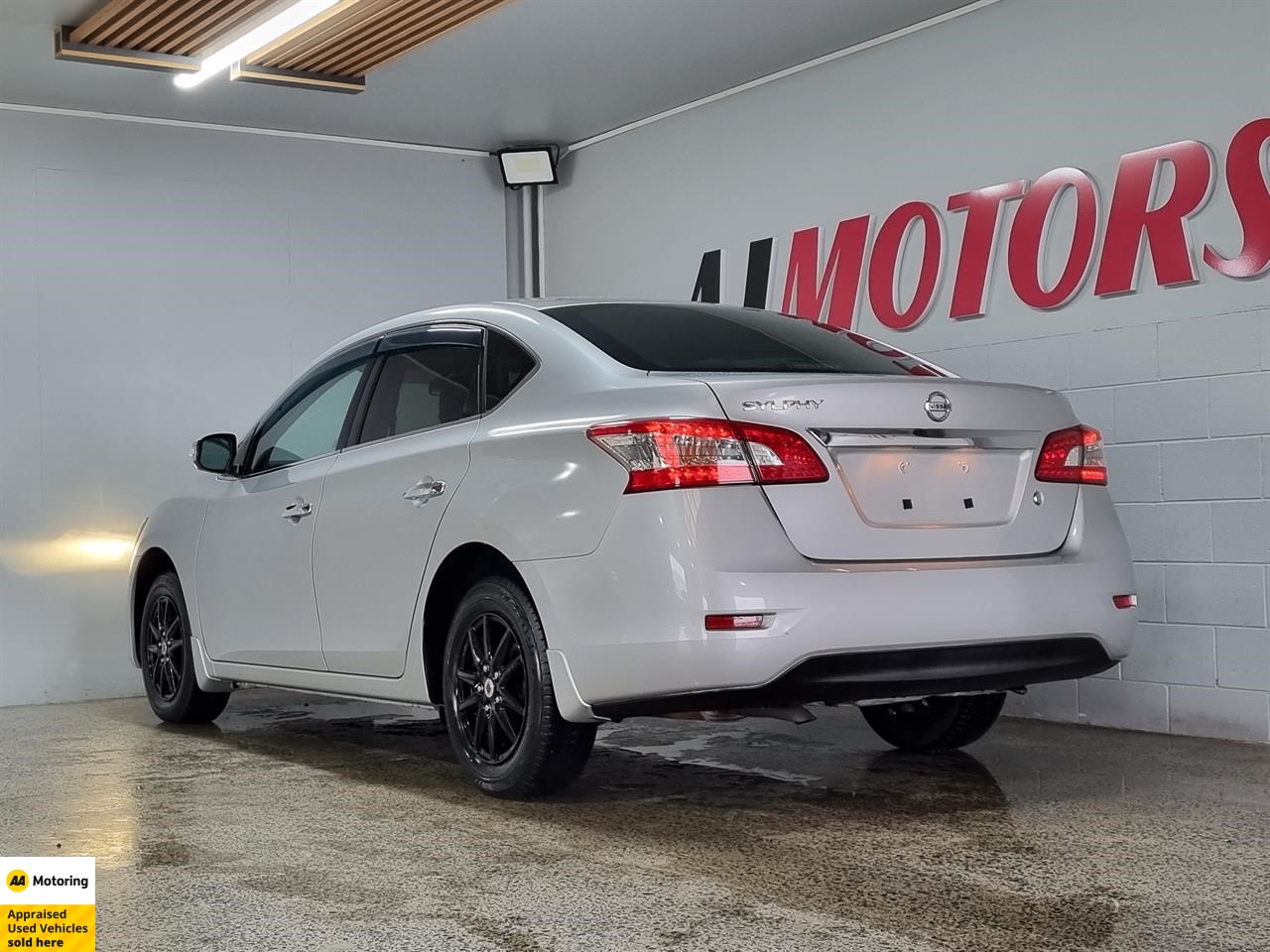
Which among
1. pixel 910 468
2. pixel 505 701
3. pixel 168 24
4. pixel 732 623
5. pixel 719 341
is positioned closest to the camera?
pixel 732 623

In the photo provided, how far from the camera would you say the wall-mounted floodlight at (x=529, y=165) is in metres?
9.90

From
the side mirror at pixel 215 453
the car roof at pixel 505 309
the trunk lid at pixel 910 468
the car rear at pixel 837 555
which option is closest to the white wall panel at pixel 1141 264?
the car rear at pixel 837 555

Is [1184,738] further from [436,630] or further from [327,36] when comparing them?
[327,36]

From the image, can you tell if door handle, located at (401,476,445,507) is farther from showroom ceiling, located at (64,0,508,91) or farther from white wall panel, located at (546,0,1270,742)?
white wall panel, located at (546,0,1270,742)

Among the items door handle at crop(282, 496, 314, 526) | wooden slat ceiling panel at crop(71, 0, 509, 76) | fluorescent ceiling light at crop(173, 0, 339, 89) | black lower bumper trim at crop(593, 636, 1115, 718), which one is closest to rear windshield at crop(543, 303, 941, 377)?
black lower bumper trim at crop(593, 636, 1115, 718)

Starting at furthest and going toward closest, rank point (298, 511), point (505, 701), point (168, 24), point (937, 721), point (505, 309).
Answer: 1. point (168, 24)
2. point (298, 511)
3. point (937, 721)
4. point (505, 309)
5. point (505, 701)

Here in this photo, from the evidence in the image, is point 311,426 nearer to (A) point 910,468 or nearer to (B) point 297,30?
(B) point 297,30

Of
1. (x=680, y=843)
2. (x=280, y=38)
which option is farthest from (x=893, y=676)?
(x=280, y=38)

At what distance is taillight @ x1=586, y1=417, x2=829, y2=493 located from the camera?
150 inches

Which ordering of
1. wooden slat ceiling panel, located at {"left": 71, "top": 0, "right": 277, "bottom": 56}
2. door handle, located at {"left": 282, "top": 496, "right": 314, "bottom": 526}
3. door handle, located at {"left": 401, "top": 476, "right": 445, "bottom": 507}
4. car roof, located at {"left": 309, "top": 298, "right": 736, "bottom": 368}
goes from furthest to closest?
wooden slat ceiling panel, located at {"left": 71, "top": 0, "right": 277, "bottom": 56}
door handle, located at {"left": 282, "top": 496, "right": 314, "bottom": 526}
car roof, located at {"left": 309, "top": 298, "right": 736, "bottom": 368}
door handle, located at {"left": 401, "top": 476, "right": 445, "bottom": 507}

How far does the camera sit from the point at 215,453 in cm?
621

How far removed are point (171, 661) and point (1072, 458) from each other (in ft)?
13.5

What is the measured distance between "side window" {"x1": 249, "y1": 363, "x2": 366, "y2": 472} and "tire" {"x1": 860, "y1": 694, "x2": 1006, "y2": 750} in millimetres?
2195

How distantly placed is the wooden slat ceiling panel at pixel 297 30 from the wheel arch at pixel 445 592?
3.20 meters
